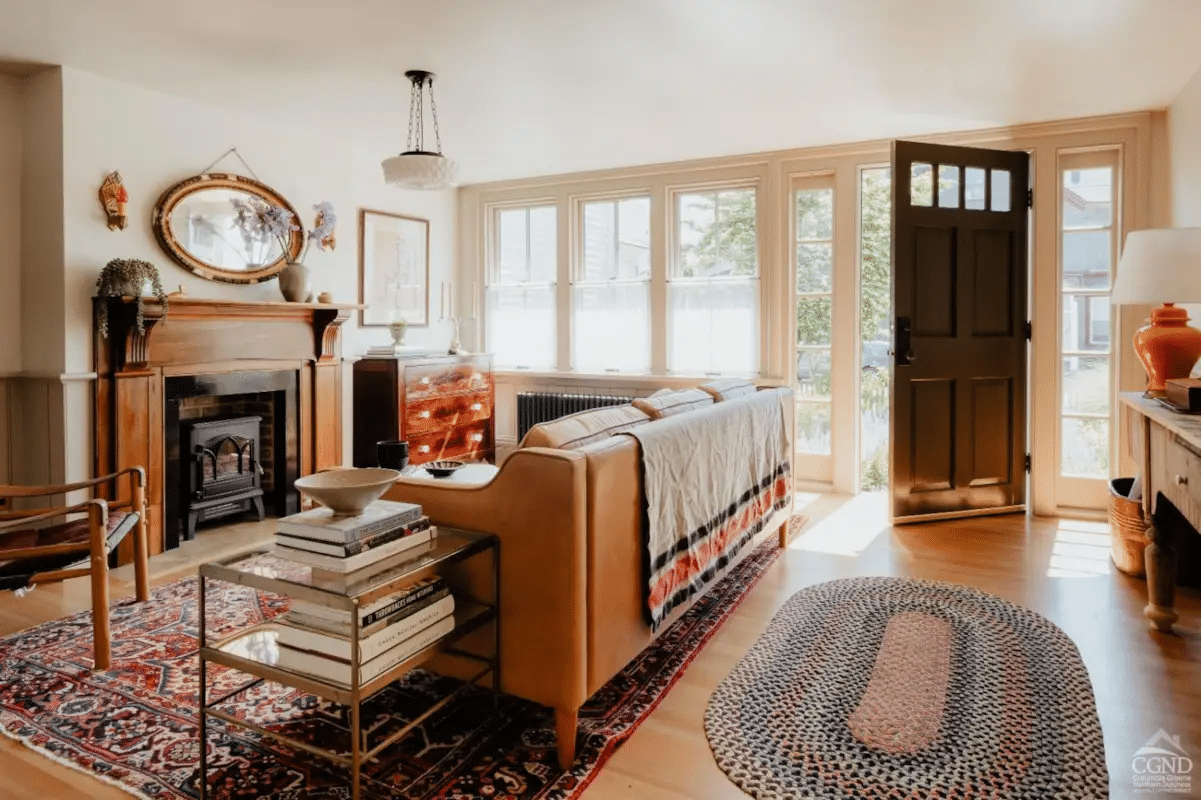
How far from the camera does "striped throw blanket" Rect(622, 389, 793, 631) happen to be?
237 cm

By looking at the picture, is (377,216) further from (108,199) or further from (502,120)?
(108,199)

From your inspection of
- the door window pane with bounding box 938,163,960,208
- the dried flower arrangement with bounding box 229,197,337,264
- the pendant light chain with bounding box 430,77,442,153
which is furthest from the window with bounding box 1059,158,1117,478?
the dried flower arrangement with bounding box 229,197,337,264

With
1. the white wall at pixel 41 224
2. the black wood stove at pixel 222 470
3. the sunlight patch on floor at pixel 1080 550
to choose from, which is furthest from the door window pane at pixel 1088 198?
the white wall at pixel 41 224

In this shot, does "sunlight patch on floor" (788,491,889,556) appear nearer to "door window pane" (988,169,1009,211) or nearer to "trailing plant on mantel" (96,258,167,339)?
"door window pane" (988,169,1009,211)

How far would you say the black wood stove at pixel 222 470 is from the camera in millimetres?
4172

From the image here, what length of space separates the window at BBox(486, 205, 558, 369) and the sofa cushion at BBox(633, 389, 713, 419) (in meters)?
3.43

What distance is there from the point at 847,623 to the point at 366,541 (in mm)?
1969

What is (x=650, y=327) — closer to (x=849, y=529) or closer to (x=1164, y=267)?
(x=849, y=529)

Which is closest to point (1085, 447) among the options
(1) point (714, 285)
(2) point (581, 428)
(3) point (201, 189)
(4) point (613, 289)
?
(1) point (714, 285)

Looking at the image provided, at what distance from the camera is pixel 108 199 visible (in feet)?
12.5

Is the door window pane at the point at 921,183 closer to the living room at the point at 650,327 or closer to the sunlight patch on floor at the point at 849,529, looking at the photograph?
the living room at the point at 650,327

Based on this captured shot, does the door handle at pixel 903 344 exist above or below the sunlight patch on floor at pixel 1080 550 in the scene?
above

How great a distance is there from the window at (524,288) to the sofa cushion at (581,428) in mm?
3921

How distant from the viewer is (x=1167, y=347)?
3.12m
